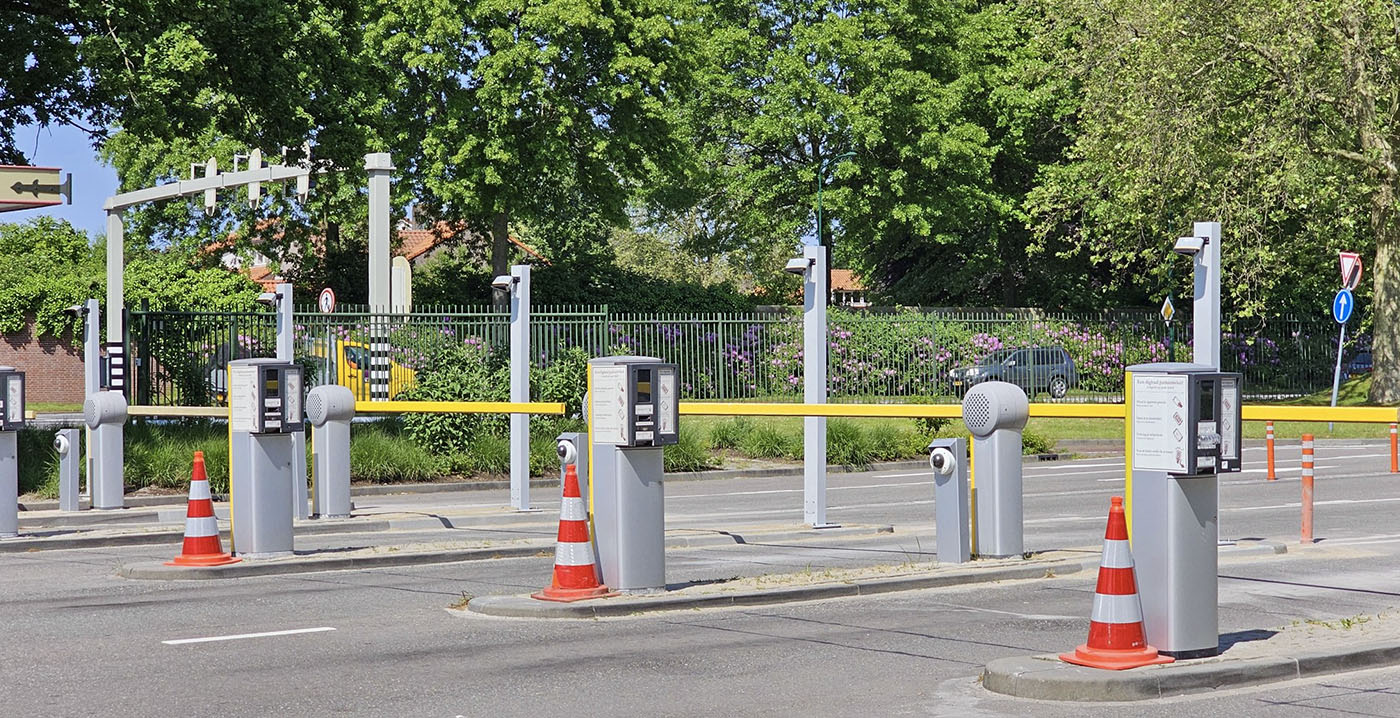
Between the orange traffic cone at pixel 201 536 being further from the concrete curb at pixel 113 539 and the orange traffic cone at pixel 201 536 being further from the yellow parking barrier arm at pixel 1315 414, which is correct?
the yellow parking barrier arm at pixel 1315 414

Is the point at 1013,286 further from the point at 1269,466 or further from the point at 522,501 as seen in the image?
the point at 522,501

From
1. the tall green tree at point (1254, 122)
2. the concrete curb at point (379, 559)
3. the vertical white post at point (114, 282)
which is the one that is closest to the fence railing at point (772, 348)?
the vertical white post at point (114, 282)

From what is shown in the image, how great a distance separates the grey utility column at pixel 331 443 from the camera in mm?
16344

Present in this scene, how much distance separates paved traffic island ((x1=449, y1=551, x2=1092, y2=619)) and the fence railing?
44.0 ft

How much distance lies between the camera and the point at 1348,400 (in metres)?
40.8

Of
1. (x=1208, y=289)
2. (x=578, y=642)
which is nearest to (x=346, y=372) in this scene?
(x=1208, y=289)

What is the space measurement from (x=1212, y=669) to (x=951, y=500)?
4.37 meters

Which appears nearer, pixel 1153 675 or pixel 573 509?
pixel 1153 675

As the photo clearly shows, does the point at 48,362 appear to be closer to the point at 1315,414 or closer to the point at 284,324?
the point at 284,324

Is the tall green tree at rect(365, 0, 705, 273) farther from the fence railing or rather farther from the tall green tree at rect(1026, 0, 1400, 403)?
the tall green tree at rect(1026, 0, 1400, 403)

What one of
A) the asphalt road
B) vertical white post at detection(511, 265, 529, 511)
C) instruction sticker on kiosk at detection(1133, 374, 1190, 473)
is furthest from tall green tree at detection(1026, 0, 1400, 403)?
Answer: instruction sticker on kiosk at detection(1133, 374, 1190, 473)

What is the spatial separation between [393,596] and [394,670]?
114 inches

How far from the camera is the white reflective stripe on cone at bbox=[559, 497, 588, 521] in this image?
9.78m

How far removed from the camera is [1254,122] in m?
35.2
